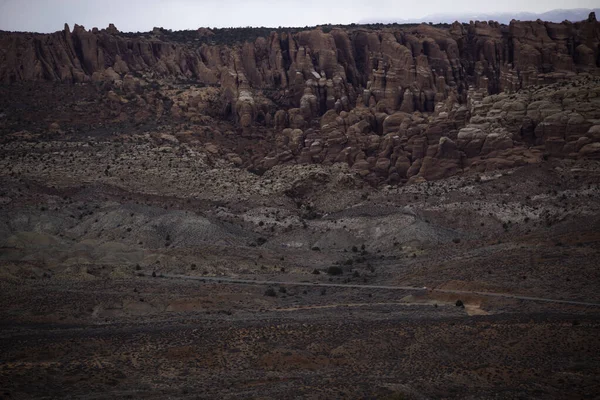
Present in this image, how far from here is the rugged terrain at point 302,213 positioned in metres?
37.7

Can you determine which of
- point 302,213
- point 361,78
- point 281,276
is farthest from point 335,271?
point 361,78

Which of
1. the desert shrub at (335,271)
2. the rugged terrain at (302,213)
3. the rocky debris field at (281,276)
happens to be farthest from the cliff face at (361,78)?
the desert shrub at (335,271)

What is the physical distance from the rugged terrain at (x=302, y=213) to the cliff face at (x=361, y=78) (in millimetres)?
319

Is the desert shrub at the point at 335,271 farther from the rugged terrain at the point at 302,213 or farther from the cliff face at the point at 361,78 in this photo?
the cliff face at the point at 361,78

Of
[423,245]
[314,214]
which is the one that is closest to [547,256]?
[423,245]

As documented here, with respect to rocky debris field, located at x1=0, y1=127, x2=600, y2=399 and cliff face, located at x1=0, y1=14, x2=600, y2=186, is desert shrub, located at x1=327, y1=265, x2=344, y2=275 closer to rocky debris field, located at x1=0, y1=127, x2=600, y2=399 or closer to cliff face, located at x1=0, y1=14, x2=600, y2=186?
rocky debris field, located at x1=0, y1=127, x2=600, y2=399

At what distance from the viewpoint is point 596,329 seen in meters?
39.4

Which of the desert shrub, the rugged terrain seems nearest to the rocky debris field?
the desert shrub

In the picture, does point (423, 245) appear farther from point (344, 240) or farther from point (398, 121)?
point (398, 121)

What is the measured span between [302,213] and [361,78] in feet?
104

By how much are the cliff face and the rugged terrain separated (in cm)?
32

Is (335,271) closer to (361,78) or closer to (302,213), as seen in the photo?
(302,213)

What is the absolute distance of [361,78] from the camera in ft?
338

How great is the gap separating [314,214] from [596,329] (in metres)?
41.6
